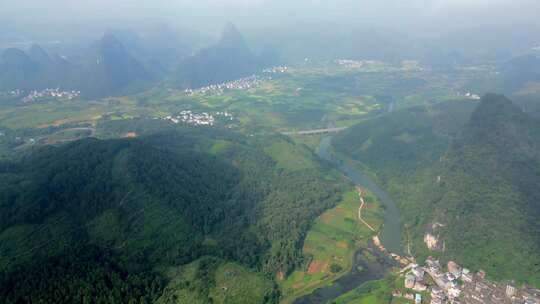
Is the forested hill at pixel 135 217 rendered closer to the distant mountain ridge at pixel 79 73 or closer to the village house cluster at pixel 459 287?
the village house cluster at pixel 459 287

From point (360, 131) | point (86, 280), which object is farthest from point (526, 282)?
point (360, 131)

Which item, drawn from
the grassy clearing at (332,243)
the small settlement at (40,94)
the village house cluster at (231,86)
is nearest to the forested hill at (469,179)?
the grassy clearing at (332,243)

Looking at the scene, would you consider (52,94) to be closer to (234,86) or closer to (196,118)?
(196,118)

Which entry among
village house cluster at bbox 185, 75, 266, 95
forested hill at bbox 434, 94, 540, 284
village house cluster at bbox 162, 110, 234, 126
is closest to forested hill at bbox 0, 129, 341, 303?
forested hill at bbox 434, 94, 540, 284

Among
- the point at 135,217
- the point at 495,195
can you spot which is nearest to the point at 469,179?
the point at 495,195

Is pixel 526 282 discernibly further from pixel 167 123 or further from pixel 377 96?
pixel 377 96
